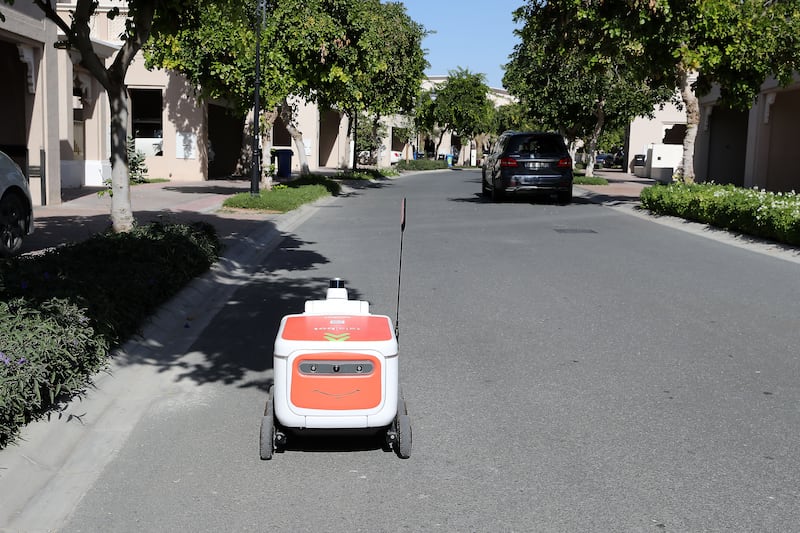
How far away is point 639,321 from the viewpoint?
8375 millimetres

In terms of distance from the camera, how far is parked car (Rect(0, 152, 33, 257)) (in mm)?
10812

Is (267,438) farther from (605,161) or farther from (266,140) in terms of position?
(605,161)

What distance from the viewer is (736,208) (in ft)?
54.2

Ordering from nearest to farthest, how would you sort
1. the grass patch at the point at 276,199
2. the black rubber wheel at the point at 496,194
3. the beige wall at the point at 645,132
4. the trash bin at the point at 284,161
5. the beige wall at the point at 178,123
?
the grass patch at the point at 276,199 < the black rubber wheel at the point at 496,194 < the beige wall at the point at 178,123 < the trash bin at the point at 284,161 < the beige wall at the point at 645,132

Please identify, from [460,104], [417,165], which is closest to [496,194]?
[417,165]

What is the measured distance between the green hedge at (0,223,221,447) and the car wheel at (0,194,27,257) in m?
2.07

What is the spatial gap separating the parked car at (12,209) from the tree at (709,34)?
13.8m

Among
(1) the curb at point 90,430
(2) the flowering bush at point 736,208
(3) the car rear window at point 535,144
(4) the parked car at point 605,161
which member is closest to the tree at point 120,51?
(1) the curb at point 90,430

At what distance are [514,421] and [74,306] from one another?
2.96 metres

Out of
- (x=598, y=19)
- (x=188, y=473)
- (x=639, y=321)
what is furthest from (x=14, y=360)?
(x=598, y=19)

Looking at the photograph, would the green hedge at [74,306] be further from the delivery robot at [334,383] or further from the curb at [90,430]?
the delivery robot at [334,383]

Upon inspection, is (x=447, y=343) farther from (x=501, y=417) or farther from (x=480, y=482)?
(x=480, y=482)

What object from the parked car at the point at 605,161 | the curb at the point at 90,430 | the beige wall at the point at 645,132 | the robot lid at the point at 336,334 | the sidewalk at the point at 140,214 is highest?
the beige wall at the point at 645,132

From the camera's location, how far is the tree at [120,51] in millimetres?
9453
